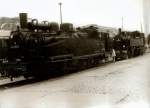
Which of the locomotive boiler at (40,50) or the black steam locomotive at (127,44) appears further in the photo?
the black steam locomotive at (127,44)

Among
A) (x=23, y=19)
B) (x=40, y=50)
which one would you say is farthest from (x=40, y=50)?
(x=23, y=19)

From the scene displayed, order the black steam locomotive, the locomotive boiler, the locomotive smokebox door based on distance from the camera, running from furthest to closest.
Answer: the black steam locomotive < the locomotive smokebox door < the locomotive boiler

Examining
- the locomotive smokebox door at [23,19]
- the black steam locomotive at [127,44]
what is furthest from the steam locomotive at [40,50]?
the black steam locomotive at [127,44]

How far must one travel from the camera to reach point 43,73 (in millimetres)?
15141

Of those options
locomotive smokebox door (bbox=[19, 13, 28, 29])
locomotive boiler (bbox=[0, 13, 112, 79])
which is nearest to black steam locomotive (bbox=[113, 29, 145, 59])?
locomotive boiler (bbox=[0, 13, 112, 79])

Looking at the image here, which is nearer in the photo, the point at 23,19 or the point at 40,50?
the point at 40,50

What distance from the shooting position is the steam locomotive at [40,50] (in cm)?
1443

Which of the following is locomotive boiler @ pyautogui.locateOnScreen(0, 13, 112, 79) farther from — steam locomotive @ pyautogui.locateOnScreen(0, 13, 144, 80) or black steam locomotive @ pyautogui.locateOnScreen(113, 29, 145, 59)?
black steam locomotive @ pyautogui.locateOnScreen(113, 29, 145, 59)

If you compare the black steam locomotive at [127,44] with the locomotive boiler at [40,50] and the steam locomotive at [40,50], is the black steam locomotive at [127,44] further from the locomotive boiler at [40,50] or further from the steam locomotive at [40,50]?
the locomotive boiler at [40,50]

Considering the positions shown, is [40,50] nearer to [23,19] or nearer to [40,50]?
[40,50]

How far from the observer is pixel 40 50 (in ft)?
50.3

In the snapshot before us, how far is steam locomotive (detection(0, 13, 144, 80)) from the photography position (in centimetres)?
1443

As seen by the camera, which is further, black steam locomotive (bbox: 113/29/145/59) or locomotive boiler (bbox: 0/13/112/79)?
black steam locomotive (bbox: 113/29/145/59)

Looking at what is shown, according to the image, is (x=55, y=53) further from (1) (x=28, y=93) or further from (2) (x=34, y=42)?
(1) (x=28, y=93)
